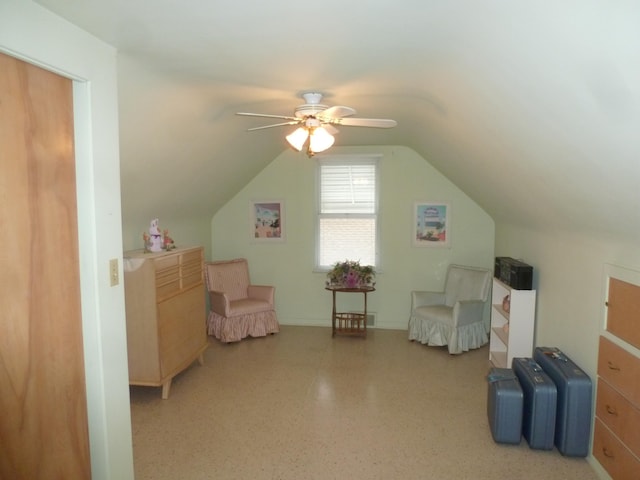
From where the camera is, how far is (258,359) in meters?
4.30

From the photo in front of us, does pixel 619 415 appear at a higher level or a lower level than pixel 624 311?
lower

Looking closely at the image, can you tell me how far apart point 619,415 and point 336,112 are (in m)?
2.47

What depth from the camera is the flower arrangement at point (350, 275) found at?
16.4 ft

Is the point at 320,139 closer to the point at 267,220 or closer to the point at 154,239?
the point at 154,239

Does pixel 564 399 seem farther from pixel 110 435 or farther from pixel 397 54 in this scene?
pixel 110 435

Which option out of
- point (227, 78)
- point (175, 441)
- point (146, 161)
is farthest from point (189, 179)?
point (175, 441)

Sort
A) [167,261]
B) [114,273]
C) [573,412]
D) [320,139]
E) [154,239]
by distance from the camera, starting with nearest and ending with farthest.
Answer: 1. [114,273]
2. [573,412]
3. [320,139]
4. [167,261]
5. [154,239]

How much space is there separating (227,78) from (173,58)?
1.35 feet

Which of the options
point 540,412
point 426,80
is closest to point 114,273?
point 426,80

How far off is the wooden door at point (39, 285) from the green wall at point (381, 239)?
380cm

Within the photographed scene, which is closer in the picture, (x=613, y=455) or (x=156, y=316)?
(x=613, y=455)

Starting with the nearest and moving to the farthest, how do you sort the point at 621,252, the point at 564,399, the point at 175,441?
the point at 621,252 < the point at 564,399 < the point at 175,441

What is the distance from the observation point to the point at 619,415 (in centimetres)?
228

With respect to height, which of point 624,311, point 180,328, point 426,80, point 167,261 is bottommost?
point 180,328
